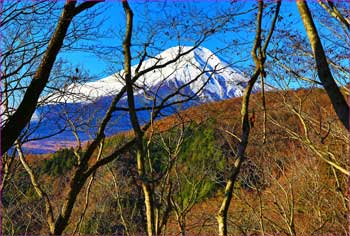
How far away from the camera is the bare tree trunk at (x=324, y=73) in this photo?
2168mm

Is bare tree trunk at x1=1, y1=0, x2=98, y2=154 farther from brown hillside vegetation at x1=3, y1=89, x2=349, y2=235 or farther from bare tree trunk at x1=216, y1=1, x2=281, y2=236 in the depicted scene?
brown hillside vegetation at x1=3, y1=89, x2=349, y2=235

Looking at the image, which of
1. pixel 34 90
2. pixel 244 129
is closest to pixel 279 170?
pixel 244 129

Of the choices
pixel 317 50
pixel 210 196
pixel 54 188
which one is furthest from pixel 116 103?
pixel 54 188

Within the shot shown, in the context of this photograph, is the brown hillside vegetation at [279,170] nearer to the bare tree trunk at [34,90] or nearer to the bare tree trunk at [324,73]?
the bare tree trunk at [34,90]

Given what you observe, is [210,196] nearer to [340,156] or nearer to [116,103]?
[340,156]

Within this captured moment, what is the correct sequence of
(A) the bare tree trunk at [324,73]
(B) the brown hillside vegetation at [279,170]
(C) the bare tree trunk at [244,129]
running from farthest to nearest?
(B) the brown hillside vegetation at [279,170], (C) the bare tree trunk at [244,129], (A) the bare tree trunk at [324,73]

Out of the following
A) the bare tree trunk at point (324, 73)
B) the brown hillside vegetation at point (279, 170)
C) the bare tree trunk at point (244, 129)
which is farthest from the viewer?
the brown hillside vegetation at point (279, 170)

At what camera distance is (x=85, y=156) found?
4008mm

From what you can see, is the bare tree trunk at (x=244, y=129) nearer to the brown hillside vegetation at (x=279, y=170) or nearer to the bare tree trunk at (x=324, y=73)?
the bare tree trunk at (x=324, y=73)

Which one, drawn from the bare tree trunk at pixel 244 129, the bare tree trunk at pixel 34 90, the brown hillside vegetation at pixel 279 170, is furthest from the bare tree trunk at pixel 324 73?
the brown hillside vegetation at pixel 279 170

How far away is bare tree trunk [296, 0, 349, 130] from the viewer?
2.17m

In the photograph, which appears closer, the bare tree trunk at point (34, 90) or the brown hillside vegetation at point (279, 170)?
the bare tree trunk at point (34, 90)

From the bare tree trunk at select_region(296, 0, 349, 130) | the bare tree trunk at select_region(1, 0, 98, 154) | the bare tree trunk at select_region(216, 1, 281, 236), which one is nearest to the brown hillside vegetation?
the bare tree trunk at select_region(216, 1, 281, 236)

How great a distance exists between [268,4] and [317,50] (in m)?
1.41
